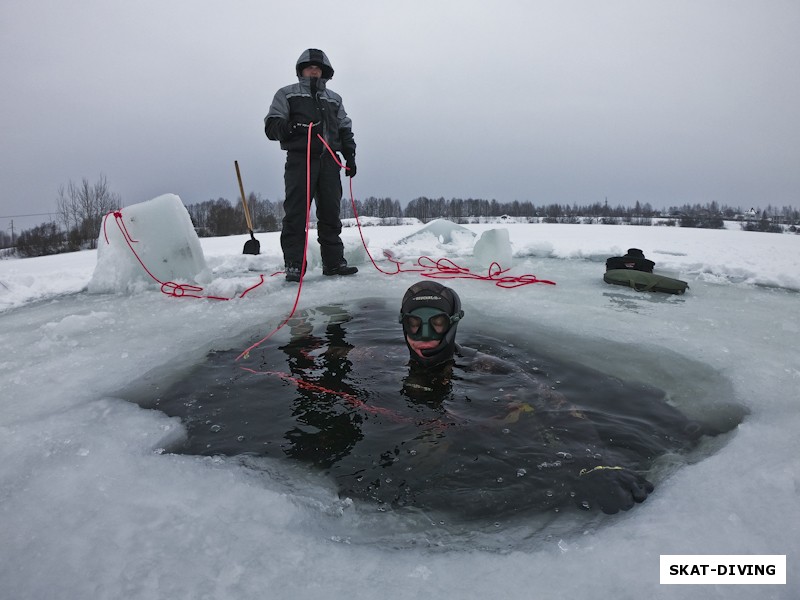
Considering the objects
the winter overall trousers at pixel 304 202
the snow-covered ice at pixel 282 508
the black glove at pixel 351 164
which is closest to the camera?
the snow-covered ice at pixel 282 508

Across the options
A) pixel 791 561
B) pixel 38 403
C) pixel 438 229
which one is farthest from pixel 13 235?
pixel 791 561

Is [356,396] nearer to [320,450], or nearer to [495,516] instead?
[320,450]

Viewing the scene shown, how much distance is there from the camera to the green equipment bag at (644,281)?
3957mm

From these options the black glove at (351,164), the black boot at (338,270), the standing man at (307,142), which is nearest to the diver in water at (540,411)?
the standing man at (307,142)

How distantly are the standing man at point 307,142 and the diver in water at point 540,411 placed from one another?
7.92 feet

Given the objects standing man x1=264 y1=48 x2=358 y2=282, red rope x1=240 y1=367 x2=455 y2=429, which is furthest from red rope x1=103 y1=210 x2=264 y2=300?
red rope x1=240 y1=367 x2=455 y2=429

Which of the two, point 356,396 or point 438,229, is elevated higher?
point 438,229

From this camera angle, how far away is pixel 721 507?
3.84 ft

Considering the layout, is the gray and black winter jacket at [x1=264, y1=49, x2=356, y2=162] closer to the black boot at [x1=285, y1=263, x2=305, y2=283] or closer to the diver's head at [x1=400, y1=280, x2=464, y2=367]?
the black boot at [x1=285, y1=263, x2=305, y2=283]

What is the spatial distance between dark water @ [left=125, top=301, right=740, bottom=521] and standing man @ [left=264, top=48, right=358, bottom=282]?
2102mm

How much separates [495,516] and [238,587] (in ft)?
2.19

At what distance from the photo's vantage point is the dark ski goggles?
2.19m

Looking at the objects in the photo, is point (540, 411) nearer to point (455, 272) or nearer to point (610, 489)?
point (610, 489)

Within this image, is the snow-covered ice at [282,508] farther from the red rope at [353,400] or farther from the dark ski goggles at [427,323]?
the dark ski goggles at [427,323]
